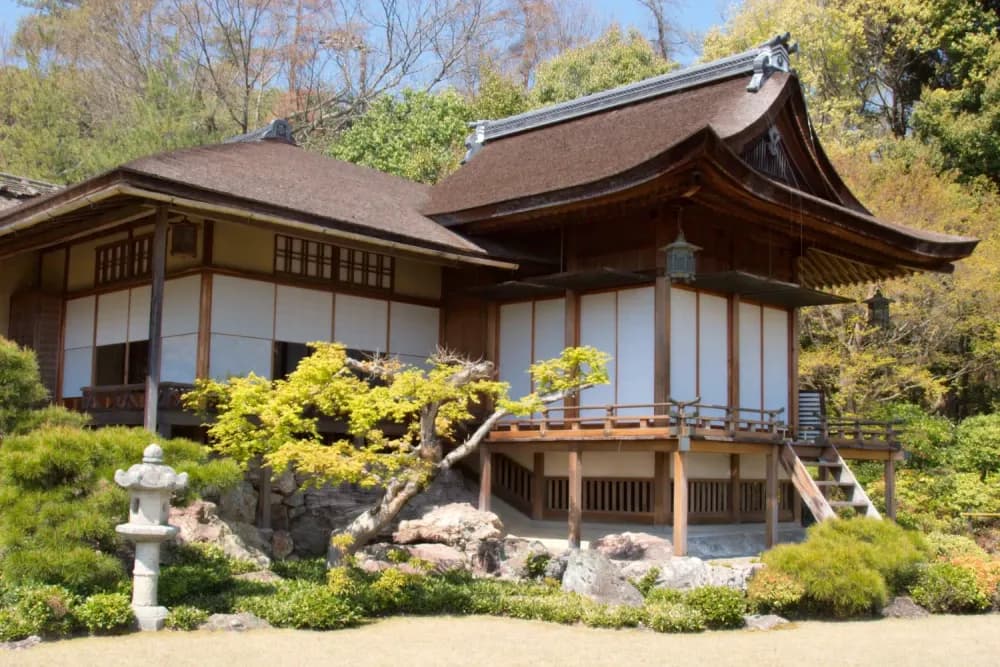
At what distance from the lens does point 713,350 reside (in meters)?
17.5

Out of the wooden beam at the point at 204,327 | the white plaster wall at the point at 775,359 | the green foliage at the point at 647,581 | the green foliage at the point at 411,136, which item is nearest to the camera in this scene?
the green foliage at the point at 647,581

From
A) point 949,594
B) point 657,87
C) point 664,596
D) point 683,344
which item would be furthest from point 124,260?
point 949,594

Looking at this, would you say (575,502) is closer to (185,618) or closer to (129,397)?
(129,397)

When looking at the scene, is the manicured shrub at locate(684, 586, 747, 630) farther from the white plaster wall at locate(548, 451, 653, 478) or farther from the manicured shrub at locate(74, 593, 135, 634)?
the manicured shrub at locate(74, 593, 135, 634)

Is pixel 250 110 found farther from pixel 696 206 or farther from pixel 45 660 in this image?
pixel 45 660

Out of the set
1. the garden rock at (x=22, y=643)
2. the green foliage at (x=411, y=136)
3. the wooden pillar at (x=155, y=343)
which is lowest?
the garden rock at (x=22, y=643)

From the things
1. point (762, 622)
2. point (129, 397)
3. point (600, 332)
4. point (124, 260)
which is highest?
point (124, 260)

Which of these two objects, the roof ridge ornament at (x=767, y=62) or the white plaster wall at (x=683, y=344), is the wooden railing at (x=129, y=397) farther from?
the roof ridge ornament at (x=767, y=62)

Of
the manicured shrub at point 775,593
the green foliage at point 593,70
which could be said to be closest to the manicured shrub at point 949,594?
the manicured shrub at point 775,593

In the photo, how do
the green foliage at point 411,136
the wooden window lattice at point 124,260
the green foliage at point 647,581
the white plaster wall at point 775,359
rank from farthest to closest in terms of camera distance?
the green foliage at point 411,136, the white plaster wall at point 775,359, the wooden window lattice at point 124,260, the green foliage at point 647,581

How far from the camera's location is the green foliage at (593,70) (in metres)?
36.0

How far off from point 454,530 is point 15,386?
6.12 metres

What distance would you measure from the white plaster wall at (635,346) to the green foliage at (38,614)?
9.12 metres

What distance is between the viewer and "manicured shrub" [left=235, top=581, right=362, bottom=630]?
11156 mm
